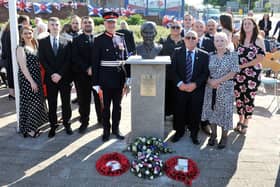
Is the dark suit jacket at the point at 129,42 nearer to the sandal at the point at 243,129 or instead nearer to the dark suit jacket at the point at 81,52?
the dark suit jacket at the point at 81,52

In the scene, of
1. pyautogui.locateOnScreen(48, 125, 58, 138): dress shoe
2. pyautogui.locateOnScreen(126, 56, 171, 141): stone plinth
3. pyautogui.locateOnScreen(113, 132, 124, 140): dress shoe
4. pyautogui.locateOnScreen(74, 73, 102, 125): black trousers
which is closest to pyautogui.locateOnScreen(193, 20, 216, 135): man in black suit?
pyautogui.locateOnScreen(126, 56, 171, 141): stone plinth

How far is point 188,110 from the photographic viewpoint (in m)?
4.73

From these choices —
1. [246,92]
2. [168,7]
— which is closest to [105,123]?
[246,92]

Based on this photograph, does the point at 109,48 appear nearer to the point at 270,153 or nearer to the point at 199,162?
the point at 199,162

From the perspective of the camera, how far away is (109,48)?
14.7 feet

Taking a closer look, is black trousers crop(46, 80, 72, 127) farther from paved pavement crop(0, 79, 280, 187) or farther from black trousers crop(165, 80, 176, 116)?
black trousers crop(165, 80, 176, 116)

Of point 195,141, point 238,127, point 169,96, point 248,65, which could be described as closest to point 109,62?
point 169,96

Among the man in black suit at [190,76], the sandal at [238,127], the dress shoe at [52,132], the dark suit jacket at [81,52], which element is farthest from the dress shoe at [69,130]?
the sandal at [238,127]

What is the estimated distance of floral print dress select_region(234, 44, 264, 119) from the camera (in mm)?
4855

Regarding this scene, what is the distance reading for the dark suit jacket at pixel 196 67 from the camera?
443 centimetres

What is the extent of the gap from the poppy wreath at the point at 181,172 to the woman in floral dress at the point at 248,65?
1.53m

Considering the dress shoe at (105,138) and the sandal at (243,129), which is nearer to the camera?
the dress shoe at (105,138)

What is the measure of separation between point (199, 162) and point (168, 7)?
19041 mm

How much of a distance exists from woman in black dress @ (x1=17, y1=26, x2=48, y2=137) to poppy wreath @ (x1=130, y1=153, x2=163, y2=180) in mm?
1817
